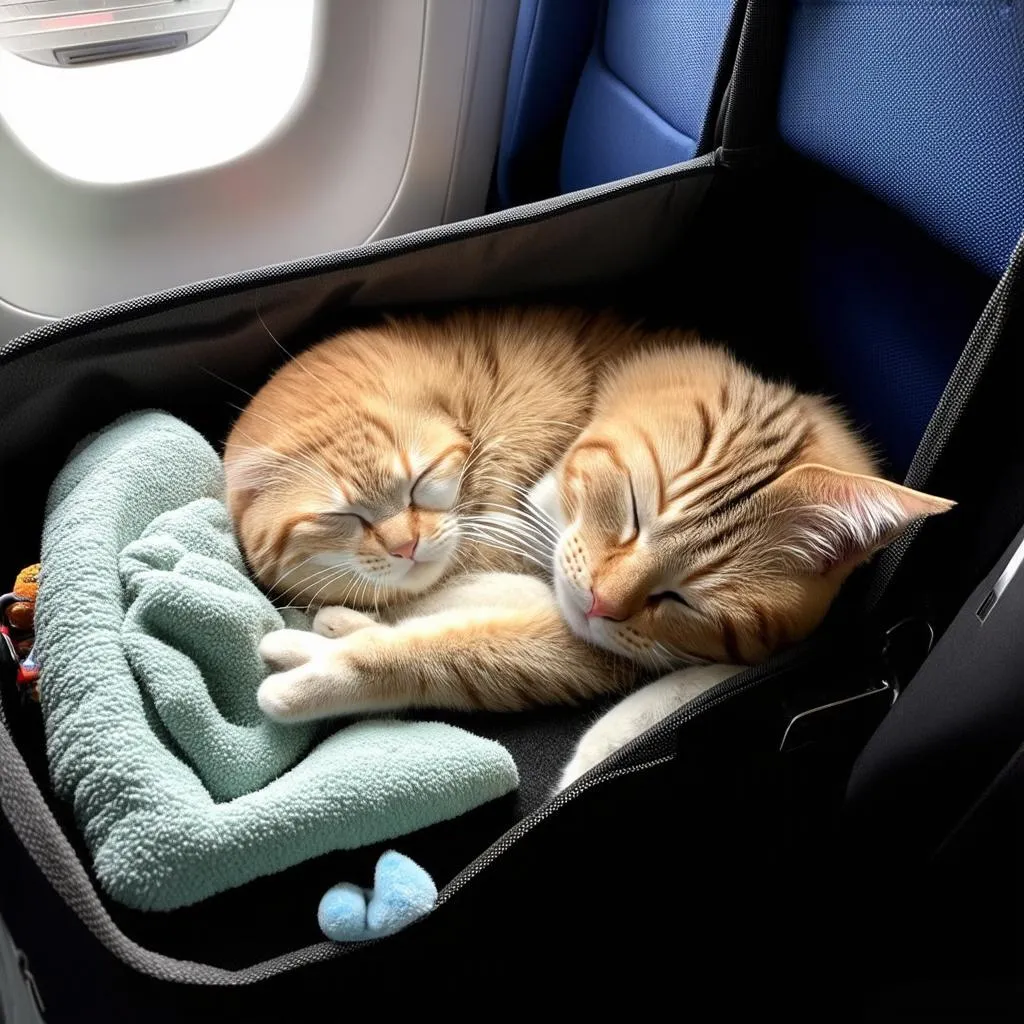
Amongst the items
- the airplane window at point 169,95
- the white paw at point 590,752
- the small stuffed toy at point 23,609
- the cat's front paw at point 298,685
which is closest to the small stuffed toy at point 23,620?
the small stuffed toy at point 23,609

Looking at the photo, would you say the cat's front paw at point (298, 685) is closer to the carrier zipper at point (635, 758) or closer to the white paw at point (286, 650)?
the white paw at point (286, 650)

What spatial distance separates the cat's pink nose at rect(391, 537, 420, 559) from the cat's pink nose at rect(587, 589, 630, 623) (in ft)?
0.70

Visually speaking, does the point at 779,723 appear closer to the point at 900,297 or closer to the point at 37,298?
the point at 900,297

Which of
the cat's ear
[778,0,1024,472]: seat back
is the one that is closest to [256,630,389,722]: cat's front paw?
the cat's ear

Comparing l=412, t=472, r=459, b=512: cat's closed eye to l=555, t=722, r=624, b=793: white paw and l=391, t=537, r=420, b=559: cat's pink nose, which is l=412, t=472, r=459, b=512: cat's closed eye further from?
A: l=555, t=722, r=624, b=793: white paw

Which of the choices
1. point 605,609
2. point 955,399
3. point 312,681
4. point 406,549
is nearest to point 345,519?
point 406,549

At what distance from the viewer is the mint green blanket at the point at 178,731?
2.46 feet

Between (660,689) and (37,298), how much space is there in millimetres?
1088

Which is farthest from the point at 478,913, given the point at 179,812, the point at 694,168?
the point at 694,168

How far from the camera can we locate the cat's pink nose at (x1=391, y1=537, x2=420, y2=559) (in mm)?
1019

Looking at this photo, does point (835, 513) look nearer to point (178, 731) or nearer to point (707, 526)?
point (707, 526)

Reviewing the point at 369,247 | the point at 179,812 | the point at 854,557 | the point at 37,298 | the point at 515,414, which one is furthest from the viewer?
the point at 37,298

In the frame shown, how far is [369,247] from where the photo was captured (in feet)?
3.39

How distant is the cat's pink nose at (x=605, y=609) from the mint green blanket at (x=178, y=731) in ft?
0.58
